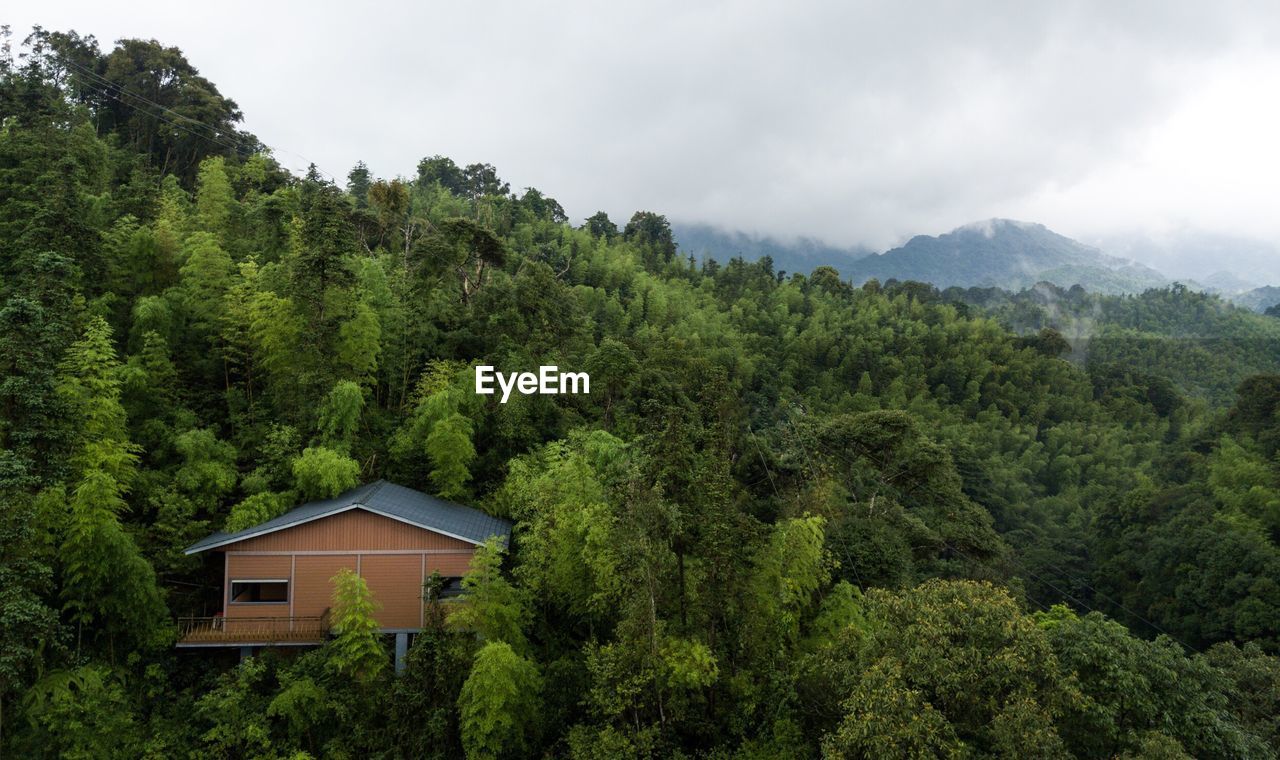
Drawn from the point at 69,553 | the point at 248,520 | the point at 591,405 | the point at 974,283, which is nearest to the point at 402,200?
the point at 591,405

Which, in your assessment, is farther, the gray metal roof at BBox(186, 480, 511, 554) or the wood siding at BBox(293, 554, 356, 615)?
the wood siding at BBox(293, 554, 356, 615)

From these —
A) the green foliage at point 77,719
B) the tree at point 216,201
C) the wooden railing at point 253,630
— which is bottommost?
the green foliage at point 77,719

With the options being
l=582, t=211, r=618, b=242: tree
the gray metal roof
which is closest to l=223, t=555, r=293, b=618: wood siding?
the gray metal roof

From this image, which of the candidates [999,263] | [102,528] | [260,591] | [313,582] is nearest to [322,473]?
[313,582]

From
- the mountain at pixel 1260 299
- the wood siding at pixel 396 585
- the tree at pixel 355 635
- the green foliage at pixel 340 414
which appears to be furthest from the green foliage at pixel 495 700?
the mountain at pixel 1260 299

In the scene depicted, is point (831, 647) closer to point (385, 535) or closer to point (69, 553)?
point (385, 535)

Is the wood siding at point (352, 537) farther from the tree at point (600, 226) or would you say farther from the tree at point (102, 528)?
the tree at point (600, 226)

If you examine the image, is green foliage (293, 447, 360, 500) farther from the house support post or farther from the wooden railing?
the house support post
